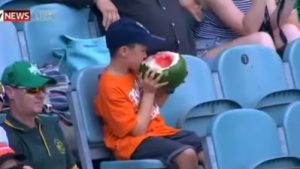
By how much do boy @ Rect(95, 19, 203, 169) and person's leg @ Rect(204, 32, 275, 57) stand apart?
3.30ft

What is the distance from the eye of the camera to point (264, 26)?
6523 millimetres

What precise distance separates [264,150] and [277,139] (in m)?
0.13

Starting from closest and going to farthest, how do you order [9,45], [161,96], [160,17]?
[161,96] → [9,45] → [160,17]

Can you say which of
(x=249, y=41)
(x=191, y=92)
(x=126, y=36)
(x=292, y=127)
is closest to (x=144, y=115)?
(x=126, y=36)

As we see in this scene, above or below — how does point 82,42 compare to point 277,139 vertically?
above

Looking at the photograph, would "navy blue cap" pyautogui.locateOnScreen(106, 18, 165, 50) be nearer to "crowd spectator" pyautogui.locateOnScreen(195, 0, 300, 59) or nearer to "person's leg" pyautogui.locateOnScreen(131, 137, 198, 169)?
"person's leg" pyautogui.locateOnScreen(131, 137, 198, 169)

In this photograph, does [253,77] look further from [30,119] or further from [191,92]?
[30,119]

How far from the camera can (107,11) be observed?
6020mm

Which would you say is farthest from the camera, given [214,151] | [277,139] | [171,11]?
[171,11]

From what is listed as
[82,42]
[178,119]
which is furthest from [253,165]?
[82,42]

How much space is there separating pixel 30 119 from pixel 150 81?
626mm

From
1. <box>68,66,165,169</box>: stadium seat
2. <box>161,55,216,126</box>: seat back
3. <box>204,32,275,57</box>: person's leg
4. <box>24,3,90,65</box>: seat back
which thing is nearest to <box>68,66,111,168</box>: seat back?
<box>68,66,165,169</box>: stadium seat

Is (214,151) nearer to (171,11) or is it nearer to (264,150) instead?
(264,150)

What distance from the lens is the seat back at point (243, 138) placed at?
4984 millimetres
